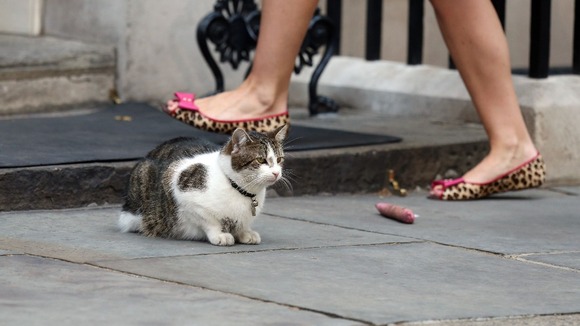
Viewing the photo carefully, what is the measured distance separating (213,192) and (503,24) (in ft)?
7.94

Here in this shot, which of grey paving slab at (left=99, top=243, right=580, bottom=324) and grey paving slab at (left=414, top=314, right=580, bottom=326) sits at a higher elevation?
grey paving slab at (left=414, top=314, right=580, bottom=326)

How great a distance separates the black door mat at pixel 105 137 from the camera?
4.60m

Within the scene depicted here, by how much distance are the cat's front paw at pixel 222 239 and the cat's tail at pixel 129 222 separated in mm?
277

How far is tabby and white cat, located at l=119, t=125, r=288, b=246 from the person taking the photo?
151 inches

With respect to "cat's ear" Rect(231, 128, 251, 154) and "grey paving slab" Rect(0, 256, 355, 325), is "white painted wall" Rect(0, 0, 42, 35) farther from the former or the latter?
"grey paving slab" Rect(0, 256, 355, 325)

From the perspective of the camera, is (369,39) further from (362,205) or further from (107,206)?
(107,206)

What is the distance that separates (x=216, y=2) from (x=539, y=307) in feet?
11.2

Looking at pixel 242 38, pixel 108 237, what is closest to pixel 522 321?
pixel 108 237

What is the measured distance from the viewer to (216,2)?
6.24m

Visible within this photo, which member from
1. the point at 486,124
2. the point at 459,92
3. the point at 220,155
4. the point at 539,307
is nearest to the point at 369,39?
the point at 459,92

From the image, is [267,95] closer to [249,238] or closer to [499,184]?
[499,184]

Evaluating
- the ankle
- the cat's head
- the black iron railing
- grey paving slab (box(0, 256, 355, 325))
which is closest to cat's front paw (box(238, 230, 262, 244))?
the cat's head

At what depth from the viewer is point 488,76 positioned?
5066 mm

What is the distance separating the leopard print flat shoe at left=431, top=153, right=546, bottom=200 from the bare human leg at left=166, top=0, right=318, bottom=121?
2.37ft
